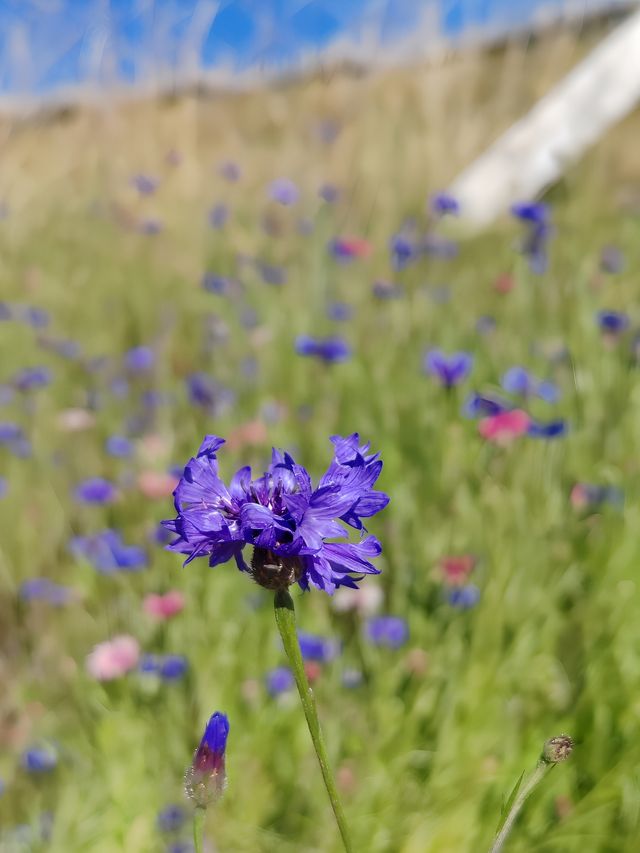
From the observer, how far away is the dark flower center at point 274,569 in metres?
0.50

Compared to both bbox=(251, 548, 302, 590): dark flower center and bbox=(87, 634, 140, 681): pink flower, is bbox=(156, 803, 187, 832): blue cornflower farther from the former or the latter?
bbox=(251, 548, 302, 590): dark flower center

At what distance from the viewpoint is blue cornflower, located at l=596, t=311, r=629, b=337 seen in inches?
65.6

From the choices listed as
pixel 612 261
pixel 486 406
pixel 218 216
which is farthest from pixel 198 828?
pixel 218 216

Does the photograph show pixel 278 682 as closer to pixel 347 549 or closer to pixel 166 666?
pixel 166 666

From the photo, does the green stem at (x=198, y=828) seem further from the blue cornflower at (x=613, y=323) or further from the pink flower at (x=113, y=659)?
the blue cornflower at (x=613, y=323)

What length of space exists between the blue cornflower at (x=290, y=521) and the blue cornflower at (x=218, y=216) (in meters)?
2.52

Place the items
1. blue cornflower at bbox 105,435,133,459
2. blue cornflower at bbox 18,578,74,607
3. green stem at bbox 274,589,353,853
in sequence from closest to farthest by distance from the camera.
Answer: green stem at bbox 274,589,353,853
blue cornflower at bbox 18,578,74,607
blue cornflower at bbox 105,435,133,459

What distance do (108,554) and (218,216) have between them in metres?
1.80

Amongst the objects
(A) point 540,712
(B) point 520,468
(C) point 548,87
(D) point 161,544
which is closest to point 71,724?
(D) point 161,544

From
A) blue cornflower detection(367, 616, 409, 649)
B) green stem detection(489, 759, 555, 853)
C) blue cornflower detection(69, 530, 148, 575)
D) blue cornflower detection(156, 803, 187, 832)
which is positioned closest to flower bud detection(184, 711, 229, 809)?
green stem detection(489, 759, 555, 853)

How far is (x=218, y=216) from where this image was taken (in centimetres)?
302

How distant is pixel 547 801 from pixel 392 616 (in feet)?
1.32

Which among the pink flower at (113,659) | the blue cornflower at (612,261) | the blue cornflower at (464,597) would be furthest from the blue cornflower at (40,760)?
→ the blue cornflower at (612,261)

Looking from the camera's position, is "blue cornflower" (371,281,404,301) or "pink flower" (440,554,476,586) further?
"blue cornflower" (371,281,404,301)
